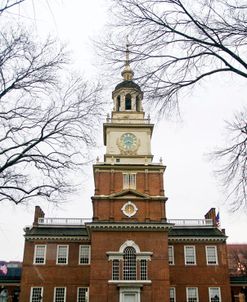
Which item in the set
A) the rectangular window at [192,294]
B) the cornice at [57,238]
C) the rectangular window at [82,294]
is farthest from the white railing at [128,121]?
the rectangular window at [192,294]

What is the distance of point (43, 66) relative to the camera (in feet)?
41.8

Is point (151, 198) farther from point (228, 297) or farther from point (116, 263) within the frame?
point (228, 297)

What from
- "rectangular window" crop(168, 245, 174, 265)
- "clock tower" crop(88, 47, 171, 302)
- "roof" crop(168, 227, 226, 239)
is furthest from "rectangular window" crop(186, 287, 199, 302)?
"clock tower" crop(88, 47, 171, 302)

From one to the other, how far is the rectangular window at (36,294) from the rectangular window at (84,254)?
4795mm

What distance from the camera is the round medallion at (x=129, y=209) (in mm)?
35688

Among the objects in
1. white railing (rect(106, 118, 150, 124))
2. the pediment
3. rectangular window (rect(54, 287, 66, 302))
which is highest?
white railing (rect(106, 118, 150, 124))

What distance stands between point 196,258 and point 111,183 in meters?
12.9

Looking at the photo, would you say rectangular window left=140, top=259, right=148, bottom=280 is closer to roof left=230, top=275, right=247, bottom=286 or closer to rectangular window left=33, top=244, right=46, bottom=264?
rectangular window left=33, top=244, right=46, bottom=264

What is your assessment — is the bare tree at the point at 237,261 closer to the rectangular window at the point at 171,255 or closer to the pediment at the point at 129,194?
the rectangular window at the point at 171,255

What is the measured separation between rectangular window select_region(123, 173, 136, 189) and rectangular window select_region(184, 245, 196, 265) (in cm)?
1036

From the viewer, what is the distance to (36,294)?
39.5 meters

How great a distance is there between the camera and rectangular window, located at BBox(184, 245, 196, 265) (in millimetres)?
41469

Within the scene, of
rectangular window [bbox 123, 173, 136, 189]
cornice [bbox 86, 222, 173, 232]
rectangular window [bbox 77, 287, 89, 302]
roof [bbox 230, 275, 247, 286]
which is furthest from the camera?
roof [bbox 230, 275, 247, 286]

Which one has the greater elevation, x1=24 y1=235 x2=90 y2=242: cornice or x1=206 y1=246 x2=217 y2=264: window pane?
x1=24 y1=235 x2=90 y2=242: cornice
